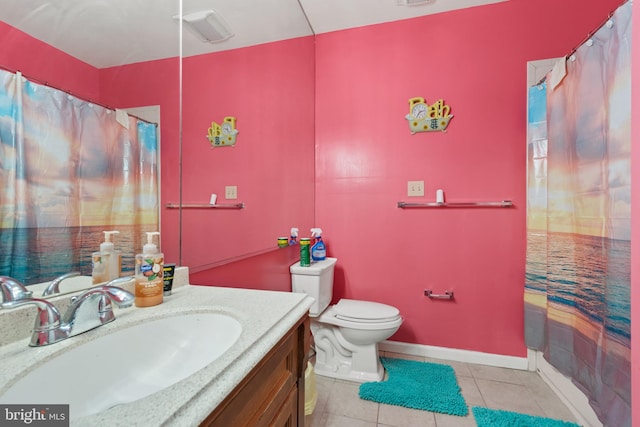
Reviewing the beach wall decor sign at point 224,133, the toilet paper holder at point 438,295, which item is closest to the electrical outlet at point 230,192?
the beach wall decor sign at point 224,133

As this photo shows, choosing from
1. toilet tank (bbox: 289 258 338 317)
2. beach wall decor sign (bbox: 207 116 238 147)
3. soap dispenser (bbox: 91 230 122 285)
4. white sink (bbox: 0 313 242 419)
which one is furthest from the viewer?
toilet tank (bbox: 289 258 338 317)

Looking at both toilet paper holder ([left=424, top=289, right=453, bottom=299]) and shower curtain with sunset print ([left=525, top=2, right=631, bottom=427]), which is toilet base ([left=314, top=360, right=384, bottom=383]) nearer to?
toilet paper holder ([left=424, top=289, right=453, bottom=299])

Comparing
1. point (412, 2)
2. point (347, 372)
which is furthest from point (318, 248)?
point (412, 2)

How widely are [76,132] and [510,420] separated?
6.70ft

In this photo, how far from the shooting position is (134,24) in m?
0.82

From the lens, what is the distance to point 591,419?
1275mm

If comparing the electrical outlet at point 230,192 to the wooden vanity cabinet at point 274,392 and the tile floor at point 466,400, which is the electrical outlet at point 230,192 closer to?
the wooden vanity cabinet at point 274,392

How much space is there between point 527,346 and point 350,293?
46.5 inches

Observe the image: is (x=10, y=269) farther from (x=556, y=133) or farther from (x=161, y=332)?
(x=556, y=133)

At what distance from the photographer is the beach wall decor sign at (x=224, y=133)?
1.21 m

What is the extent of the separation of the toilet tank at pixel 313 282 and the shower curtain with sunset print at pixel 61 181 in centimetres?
103

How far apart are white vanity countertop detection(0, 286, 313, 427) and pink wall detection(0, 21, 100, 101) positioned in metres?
0.56

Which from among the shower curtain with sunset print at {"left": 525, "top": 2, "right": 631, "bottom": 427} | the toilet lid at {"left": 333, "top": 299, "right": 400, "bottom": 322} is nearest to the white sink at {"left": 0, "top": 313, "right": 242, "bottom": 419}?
the toilet lid at {"left": 333, "top": 299, "right": 400, "bottom": 322}

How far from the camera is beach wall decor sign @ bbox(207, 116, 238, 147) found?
3.97 ft
